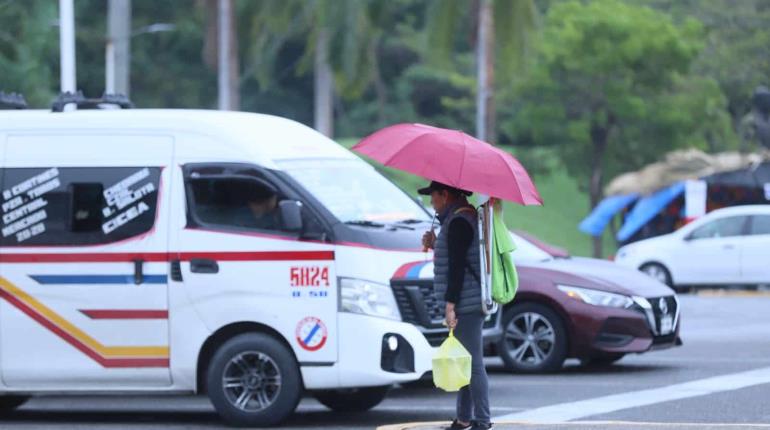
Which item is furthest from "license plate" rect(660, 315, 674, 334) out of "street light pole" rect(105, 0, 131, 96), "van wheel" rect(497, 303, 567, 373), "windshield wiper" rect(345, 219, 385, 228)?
"street light pole" rect(105, 0, 131, 96)

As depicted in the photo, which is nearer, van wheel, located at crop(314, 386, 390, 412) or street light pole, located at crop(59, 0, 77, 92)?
van wheel, located at crop(314, 386, 390, 412)

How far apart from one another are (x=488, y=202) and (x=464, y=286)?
0.52 meters

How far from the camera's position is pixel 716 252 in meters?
27.4

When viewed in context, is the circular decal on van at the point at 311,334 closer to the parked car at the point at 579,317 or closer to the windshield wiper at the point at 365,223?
the windshield wiper at the point at 365,223

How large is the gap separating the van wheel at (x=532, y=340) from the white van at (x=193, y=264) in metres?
3.21

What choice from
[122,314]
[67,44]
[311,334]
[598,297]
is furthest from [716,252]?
[122,314]

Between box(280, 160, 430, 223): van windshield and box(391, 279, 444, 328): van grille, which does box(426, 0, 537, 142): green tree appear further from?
box(391, 279, 444, 328): van grille

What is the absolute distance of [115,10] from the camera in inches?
1205

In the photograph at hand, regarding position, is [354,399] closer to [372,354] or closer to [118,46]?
[372,354]

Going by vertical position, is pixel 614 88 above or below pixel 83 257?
above

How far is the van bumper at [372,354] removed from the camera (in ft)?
33.9

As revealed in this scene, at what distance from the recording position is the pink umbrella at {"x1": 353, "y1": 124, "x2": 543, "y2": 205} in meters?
8.80

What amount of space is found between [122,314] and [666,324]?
5.57m

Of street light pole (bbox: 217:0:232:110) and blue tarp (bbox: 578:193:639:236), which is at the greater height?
street light pole (bbox: 217:0:232:110)
